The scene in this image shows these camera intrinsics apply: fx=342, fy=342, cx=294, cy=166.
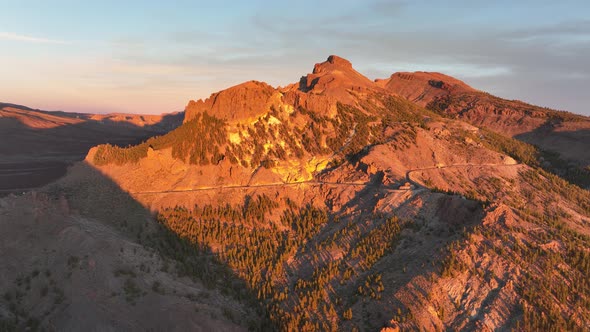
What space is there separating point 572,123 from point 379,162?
2532 inches

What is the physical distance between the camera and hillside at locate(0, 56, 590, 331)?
1736cm

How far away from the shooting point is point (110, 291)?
17.8 m

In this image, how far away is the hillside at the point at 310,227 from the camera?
1736 cm

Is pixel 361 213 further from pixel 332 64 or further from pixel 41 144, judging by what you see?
pixel 41 144

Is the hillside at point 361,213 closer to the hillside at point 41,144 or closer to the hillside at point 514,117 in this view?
the hillside at point 514,117

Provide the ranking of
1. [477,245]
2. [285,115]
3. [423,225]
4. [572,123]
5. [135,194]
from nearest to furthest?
1. [477,245]
2. [423,225]
3. [135,194]
4. [285,115]
5. [572,123]

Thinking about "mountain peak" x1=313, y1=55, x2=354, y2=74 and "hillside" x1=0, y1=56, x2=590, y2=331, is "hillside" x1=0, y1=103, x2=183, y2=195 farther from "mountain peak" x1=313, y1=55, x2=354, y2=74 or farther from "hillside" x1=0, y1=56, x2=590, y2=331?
"mountain peak" x1=313, y1=55, x2=354, y2=74

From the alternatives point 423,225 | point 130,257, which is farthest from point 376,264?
point 130,257

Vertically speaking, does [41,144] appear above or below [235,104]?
below

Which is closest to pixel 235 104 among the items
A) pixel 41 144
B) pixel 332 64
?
pixel 332 64

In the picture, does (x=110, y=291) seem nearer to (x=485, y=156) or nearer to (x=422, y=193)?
(x=422, y=193)

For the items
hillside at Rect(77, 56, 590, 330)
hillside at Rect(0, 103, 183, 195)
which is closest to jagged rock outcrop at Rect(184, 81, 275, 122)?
hillside at Rect(77, 56, 590, 330)

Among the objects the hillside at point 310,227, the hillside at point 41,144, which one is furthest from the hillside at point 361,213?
the hillside at point 41,144

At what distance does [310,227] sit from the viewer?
28.7 metres
